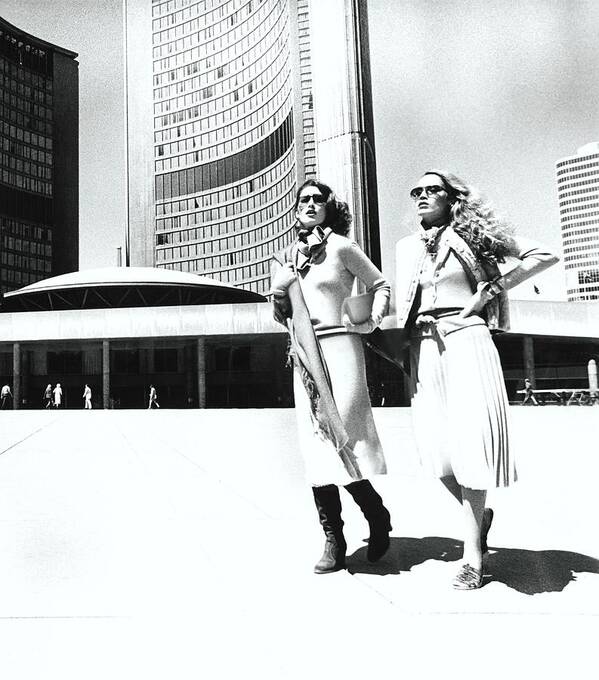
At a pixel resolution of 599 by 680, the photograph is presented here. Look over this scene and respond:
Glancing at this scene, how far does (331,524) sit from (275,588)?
427mm

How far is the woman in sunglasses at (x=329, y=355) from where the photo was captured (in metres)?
3.05

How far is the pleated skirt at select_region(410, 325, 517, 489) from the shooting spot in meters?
2.84

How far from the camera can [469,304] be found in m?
2.96

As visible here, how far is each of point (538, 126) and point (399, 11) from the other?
760mm

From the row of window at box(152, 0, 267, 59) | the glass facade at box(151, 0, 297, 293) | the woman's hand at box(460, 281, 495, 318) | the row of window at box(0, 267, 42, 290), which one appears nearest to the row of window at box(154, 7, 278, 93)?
the glass facade at box(151, 0, 297, 293)

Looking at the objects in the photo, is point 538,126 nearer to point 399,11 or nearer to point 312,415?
point 399,11

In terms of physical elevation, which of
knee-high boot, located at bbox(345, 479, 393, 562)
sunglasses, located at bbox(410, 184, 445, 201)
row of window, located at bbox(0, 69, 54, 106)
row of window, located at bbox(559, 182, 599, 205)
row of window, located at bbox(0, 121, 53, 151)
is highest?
row of window, located at bbox(0, 69, 54, 106)

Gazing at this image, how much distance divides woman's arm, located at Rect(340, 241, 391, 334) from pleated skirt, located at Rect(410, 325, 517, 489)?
238 millimetres

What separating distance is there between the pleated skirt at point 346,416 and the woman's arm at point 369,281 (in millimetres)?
114

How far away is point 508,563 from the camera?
332 cm

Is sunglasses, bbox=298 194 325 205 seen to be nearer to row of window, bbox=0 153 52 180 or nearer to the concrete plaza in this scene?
the concrete plaza

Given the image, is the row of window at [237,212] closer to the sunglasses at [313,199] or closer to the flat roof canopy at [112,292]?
the flat roof canopy at [112,292]

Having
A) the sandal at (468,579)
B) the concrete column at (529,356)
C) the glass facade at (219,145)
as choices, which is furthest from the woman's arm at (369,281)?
the glass facade at (219,145)

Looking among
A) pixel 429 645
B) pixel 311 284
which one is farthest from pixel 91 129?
pixel 429 645
